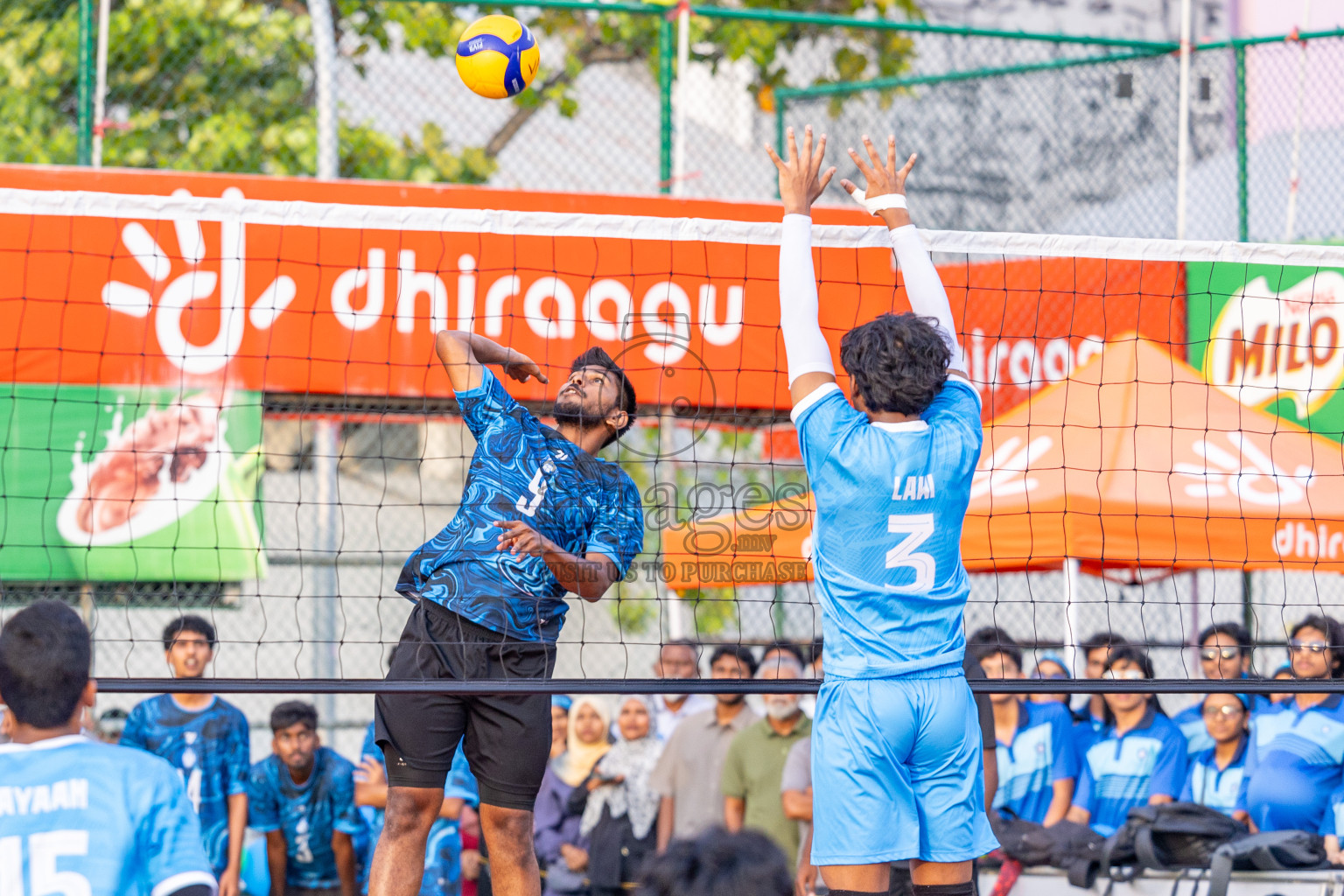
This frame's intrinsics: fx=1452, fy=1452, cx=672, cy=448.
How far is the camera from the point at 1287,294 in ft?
29.4

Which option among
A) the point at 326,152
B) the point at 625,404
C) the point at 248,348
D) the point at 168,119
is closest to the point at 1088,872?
the point at 625,404

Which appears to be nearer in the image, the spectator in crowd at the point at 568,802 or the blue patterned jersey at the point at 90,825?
the blue patterned jersey at the point at 90,825

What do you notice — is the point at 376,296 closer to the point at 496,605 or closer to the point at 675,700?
the point at 675,700

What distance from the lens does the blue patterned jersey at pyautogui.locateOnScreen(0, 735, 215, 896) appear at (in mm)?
2969

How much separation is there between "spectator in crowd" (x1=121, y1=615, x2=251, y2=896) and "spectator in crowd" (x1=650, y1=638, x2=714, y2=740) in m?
2.27

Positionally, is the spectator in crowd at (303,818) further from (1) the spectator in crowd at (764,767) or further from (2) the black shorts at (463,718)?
(2) the black shorts at (463,718)

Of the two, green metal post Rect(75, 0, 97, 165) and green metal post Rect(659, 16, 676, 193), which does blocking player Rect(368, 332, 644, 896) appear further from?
green metal post Rect(75, 0, 97, 165)

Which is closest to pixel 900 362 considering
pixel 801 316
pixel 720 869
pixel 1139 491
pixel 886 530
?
pixel 801 316

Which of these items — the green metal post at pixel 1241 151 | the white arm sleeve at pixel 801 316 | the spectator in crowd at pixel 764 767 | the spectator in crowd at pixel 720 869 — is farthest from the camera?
the green metal post at pixel 1241 151

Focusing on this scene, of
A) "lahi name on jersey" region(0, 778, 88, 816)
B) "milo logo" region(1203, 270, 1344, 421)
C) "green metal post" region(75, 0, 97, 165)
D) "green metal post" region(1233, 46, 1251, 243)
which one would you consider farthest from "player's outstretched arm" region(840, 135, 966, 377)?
"green metal post" region(1233, 46, 1251, 243)

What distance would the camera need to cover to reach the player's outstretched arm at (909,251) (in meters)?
4.30

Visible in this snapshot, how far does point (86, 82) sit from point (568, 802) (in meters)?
4.91

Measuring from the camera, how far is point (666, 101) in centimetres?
883

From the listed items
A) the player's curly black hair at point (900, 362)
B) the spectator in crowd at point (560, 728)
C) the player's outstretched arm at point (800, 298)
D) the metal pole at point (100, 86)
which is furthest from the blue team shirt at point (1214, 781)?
the metal pole at point (100, 86)
